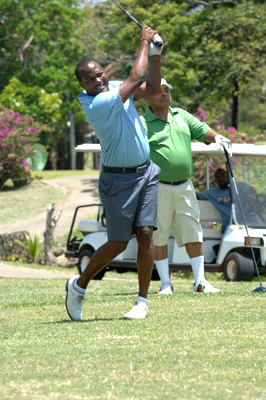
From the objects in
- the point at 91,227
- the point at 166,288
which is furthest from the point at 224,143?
the point at 91,227

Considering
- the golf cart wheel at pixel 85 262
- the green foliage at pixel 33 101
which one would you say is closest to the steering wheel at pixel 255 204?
the golf cart wheel at pixel 85 262

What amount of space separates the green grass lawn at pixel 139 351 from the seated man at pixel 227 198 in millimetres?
3085

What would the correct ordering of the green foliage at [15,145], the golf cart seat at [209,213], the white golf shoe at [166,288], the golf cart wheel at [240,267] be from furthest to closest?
the green foliage at [15,145]
the golf cart seat at [209,213]
the golf cart wheel at [240,267]
the white golf shoe at [166,288]

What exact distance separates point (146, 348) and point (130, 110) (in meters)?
1.80

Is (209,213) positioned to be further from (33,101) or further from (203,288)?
(33,101)

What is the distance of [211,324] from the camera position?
3.87 meters

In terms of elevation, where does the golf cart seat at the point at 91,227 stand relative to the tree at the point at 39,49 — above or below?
below

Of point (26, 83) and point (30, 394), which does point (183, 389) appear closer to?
point (30, 394)

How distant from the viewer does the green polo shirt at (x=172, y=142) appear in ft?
19.6

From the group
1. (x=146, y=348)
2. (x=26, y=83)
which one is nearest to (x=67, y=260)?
(x=146, y=348)

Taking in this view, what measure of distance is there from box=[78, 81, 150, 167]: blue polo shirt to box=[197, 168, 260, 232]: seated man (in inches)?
154

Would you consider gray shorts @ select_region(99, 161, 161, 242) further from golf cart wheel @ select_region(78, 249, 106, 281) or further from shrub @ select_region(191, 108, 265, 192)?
shrub @ select_region(191, 108, 265, 192)

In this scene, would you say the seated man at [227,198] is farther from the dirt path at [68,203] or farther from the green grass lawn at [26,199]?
the green grass lawn at [26,199]

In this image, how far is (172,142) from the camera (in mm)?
6012
